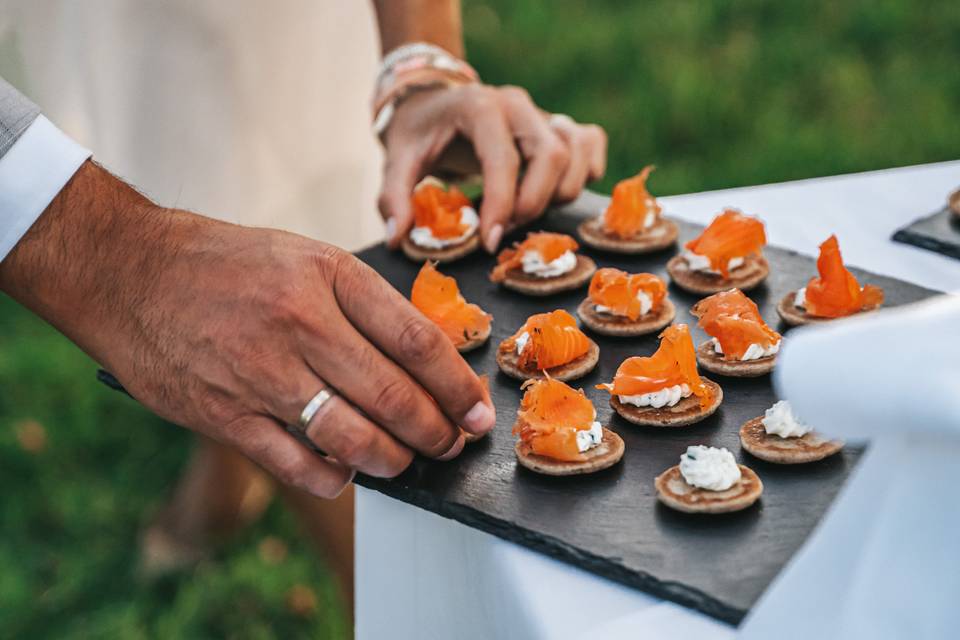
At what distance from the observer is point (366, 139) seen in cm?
308

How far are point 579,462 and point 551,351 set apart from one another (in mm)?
317

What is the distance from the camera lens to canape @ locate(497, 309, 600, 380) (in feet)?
5.87

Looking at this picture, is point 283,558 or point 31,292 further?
point 283,558

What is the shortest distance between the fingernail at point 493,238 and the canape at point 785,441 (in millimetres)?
870

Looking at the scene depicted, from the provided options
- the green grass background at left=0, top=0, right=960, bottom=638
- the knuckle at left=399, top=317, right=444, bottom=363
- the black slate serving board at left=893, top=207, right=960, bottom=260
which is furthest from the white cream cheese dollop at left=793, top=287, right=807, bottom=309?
the green grass background at left=0, top=0, right=960, bottom=638

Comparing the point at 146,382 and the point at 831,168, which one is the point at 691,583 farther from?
the point at 831,168

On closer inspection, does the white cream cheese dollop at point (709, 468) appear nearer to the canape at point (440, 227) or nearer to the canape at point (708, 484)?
the canape at point (708, 484)

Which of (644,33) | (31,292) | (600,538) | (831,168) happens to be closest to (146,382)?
(31,292)

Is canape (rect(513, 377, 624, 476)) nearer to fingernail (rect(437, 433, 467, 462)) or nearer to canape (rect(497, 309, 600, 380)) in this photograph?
fingernail (rect(437, 433, 467, 462))

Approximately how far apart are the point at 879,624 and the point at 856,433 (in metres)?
0.20

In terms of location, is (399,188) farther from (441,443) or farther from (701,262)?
(441,443)

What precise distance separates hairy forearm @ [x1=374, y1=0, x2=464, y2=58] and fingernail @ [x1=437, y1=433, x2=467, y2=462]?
1.46 metres

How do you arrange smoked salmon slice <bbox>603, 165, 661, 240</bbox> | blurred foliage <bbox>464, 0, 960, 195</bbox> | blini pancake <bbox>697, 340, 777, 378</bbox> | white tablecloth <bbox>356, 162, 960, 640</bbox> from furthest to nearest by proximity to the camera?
1. blurred foliage <bbox>464, 0, 960, 195</bbox>
2. smoked salmon slice <bbox>603, 165, 661, 240</bbox>
3. blini pancake <bbox>697, 340, 777, 378</bbox>
4. white tablecloth <bbox>356, 162, 960, 640</bbox>

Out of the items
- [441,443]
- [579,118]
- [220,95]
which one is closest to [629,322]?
[441,443]
